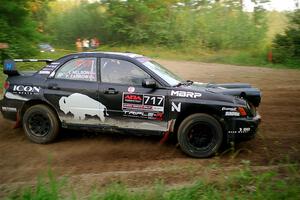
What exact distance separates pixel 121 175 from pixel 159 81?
1.81 m

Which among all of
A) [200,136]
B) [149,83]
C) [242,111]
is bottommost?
[200,136]

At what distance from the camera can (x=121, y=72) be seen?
7039 millimetres

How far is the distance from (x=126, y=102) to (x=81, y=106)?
2.81 feet

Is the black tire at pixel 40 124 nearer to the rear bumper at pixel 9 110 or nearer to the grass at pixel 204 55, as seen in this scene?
the rear bumper at pixel 9 110

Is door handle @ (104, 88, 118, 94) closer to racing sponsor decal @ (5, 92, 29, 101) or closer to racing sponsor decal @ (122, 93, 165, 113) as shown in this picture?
racing sponsor decal @ (122, 93, 165, 113)

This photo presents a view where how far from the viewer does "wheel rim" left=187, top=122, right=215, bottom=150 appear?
21.5ft

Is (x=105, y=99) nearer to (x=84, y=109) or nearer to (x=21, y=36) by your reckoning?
(x=84, y=109)

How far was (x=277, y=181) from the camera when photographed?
5.15 metres

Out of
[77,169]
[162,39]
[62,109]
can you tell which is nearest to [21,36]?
[62,109]

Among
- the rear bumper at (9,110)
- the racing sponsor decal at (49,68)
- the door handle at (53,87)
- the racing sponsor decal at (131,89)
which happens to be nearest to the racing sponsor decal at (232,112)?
the racing sponsor decal at (131,89)

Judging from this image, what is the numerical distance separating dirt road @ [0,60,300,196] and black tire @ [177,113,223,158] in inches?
6.4

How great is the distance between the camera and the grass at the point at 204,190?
471 cm

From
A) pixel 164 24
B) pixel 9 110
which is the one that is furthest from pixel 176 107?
pixel 164 24

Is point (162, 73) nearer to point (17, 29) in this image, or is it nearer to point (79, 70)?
point (79, 70)
